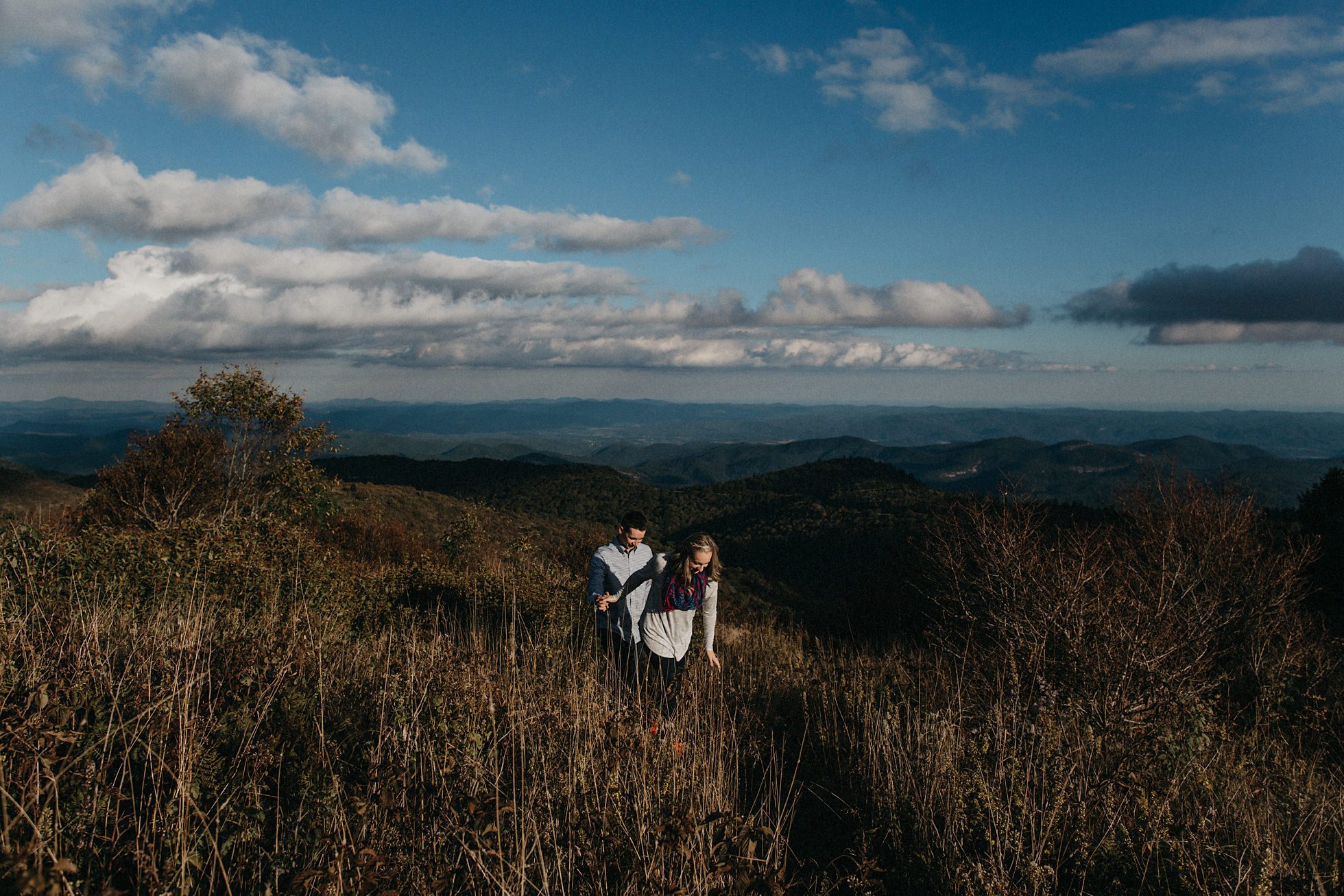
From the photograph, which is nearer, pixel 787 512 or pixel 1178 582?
pixel 1178 582

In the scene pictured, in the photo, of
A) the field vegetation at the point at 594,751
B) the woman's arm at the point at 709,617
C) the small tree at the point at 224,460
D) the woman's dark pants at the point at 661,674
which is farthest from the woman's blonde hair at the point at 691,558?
the small tree at the point at 224,460

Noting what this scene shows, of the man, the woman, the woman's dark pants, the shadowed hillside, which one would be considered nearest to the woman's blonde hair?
the woman

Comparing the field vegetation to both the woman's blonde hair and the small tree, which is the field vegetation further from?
the small tree

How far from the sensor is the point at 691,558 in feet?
16.6

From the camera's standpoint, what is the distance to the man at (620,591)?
5.34 m

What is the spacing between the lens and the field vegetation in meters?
2.44

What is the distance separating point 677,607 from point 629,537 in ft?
2.76

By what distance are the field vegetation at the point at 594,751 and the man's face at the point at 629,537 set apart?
108 cm

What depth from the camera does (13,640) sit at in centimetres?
360

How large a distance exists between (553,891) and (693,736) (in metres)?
1.27

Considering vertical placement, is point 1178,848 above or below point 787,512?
above

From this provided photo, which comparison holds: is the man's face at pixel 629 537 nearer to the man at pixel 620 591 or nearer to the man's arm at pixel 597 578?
the man at pixel 620 591

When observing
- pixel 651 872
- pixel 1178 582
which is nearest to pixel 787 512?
pixel 1178 582

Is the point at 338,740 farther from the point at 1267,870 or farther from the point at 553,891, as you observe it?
the point at 1267,870
